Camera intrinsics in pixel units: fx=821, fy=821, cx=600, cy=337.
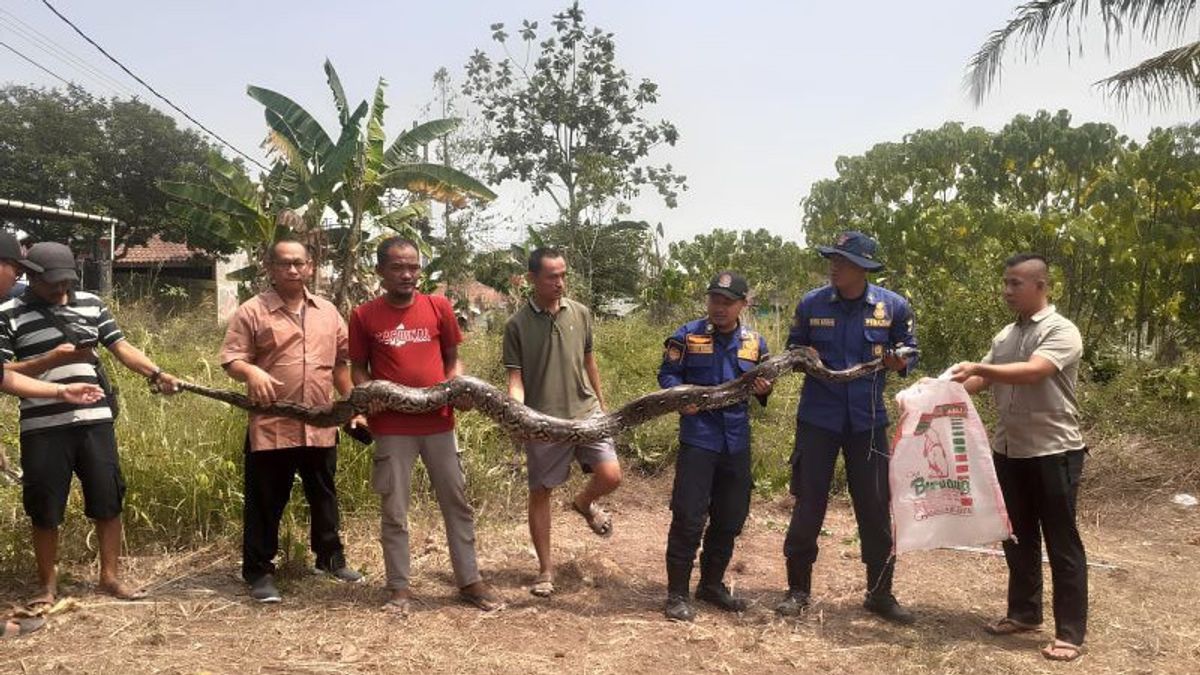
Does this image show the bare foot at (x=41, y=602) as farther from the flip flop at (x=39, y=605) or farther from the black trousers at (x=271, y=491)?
the black trousers at (x=271, y=491)

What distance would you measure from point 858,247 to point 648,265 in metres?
17.9

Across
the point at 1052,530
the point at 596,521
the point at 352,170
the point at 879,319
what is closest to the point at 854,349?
the point at 879,319

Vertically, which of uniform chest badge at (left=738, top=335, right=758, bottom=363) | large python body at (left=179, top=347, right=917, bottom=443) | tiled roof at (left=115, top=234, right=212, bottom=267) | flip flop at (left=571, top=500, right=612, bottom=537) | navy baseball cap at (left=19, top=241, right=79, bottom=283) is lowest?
flip flop at (left=571, top=500, right=612, bottom=537)

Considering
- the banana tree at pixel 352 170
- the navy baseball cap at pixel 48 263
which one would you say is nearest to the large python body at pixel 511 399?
the navy baseball cap at pixel 48 263

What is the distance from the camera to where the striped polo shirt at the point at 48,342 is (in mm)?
4188

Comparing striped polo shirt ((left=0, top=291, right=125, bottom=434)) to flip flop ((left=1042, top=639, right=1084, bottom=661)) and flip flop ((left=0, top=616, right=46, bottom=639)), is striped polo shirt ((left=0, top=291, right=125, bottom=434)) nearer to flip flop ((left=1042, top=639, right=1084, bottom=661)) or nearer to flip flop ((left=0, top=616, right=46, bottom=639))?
flip flop ((left=0, top=616, right=46, bottom=639))

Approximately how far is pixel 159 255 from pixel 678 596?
98.4 ft

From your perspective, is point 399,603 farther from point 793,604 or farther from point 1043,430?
point 1043,430

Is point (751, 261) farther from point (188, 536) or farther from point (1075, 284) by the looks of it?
point (188, 536)

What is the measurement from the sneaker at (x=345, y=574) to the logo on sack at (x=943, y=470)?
10.5 feet

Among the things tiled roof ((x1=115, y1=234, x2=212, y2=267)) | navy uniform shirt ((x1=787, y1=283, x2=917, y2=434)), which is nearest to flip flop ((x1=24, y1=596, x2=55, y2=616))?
navy uniform shirt ((x1=787, y1=283, x2=917, y2=434))

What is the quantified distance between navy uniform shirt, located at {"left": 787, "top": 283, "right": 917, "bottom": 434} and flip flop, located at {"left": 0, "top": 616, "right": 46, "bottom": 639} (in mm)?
4101

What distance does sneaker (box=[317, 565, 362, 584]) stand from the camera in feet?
16.1

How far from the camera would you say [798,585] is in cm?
471
